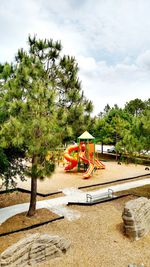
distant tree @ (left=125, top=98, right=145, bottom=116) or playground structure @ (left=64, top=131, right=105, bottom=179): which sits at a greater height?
distant tree @ (left=125, top=98, right=145, bottom=116)

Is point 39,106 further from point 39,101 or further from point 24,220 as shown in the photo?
point 24,220

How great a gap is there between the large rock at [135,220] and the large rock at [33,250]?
2.50 m

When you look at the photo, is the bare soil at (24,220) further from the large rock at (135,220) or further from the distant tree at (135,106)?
the distant tree at (135,106)

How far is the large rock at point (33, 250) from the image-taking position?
21.0 feet

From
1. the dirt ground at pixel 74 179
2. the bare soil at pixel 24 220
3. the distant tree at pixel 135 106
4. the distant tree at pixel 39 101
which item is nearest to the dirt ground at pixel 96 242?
the bare soil at pixel 24 220

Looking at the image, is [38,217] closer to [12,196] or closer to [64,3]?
[12,196]

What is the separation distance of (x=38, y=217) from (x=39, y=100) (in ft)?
18.0

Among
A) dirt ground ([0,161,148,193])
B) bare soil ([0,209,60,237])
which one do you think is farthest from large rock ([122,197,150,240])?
dirt ground ([0,161,148,193])

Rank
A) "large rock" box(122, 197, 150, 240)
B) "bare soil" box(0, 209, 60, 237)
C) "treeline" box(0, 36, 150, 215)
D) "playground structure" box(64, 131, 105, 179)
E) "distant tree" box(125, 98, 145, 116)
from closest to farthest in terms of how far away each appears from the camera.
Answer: "large rock" box(122, 197, 150, 240) < "treeline" box(0, 36, 150, 215) < "bare soil" box(0, 209, 60, 237) < "playground structure" box(64, 131, 105, 179) < "distant tree" box(125, 98, 145, 116)

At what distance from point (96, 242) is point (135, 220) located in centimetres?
174

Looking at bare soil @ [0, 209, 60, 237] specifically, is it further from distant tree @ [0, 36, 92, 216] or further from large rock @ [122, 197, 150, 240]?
large rock @ [122, 197, 150, 240]

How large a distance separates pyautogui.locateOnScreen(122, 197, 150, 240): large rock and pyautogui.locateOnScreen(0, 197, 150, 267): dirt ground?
0.25m

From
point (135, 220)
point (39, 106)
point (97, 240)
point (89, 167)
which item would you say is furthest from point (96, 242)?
point (89, 167)

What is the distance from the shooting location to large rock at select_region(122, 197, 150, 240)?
8.74 meters
